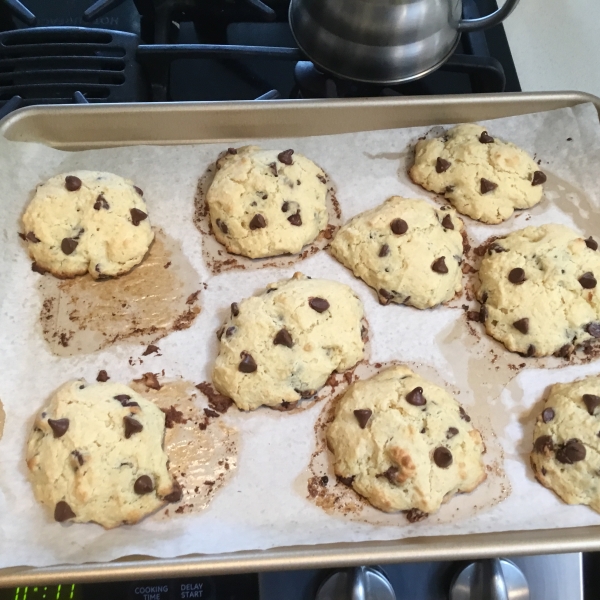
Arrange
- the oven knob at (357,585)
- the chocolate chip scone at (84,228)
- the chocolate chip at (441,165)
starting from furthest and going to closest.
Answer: the chocolate chip at (441,165), the chocolate chip scone at (84,228), the oven knob at (357,585)

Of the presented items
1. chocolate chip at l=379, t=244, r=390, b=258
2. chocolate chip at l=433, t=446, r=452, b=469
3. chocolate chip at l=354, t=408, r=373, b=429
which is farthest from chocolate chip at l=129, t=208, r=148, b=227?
chocolate chip at l=433, t=446, r=452, b=469

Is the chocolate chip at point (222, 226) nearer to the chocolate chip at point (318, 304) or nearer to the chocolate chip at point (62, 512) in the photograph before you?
the chocolate chip at point (318, 304)

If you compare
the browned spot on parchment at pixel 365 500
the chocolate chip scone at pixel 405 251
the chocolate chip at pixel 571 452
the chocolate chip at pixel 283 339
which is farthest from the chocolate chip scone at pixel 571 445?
the chocolate chip at pixel 283 339

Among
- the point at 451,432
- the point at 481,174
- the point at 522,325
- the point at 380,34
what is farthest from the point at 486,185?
the point at 451,432

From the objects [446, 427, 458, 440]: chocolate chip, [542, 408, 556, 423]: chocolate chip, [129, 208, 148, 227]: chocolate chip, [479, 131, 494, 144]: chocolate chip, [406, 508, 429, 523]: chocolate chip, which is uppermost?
[479, 131, 494, 144]: chocolate chip

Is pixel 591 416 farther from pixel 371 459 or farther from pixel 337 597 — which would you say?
pixel 337 597

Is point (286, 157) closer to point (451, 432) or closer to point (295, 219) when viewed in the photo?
point (295, 219)

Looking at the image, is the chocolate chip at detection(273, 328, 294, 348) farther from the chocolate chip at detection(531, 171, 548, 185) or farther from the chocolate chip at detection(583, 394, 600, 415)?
the chocolate chip at detection(531, 171, 548, 185)
